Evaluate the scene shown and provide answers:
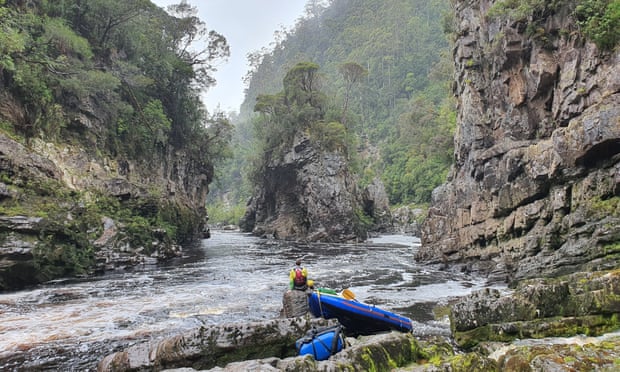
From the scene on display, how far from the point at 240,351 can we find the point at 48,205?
46.4 feet

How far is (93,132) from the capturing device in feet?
77.9

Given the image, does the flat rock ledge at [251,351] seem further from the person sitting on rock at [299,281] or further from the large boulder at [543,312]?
the person sitting on rock at [299,281]

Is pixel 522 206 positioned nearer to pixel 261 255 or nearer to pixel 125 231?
pixel 261 255

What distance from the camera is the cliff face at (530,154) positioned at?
11609mm

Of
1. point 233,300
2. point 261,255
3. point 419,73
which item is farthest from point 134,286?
point 419,73

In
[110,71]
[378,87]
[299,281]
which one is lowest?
[299,281]

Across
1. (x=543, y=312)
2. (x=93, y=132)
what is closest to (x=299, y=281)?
(x=543, y=312)

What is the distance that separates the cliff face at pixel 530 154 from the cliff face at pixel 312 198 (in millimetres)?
15382

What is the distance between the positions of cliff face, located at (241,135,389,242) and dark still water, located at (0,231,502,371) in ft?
54.2

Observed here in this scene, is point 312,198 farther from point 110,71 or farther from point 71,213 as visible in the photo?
point 71,213

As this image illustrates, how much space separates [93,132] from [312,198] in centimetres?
2099

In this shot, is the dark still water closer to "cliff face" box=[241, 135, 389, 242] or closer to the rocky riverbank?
the rocky riverbank

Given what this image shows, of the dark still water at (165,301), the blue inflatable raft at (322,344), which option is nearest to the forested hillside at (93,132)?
the dark still water at (165,301)

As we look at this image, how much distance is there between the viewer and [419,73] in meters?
84.2
